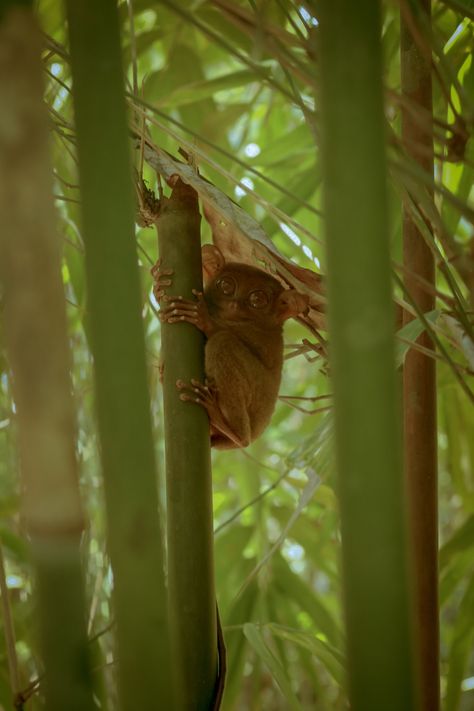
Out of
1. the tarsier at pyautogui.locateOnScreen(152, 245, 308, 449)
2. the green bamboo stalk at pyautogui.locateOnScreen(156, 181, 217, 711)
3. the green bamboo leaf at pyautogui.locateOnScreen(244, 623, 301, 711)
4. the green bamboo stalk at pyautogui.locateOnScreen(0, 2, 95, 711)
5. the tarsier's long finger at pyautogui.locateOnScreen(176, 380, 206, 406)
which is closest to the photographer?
the green bamboo stalk at pyautogui.locateOnScreen(0, 2, 95, 711)

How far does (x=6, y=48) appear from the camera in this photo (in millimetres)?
867

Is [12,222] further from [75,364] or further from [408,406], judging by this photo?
[75,364]

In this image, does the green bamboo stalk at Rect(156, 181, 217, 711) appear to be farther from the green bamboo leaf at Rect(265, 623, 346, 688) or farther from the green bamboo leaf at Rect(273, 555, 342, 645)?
the green bamboo leaf at Rect(273, 555, 342, 645)

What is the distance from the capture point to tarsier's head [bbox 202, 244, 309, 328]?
296 centimetres

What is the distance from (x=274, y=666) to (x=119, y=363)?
1221mm

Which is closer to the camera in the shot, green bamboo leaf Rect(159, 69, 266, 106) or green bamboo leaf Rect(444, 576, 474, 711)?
green bamboo leaf Rect(444, 576, 474, 711)

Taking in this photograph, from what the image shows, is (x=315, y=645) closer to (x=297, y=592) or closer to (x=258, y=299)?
(x=297, y=592)

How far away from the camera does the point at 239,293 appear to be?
3.11 m

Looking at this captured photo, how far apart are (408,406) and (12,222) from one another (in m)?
1.33

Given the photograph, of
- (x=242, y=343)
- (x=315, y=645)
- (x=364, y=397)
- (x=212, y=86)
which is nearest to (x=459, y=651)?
(x=315, y=645)

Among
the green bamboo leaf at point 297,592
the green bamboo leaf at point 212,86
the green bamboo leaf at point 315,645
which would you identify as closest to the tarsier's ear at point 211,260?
the green bamboo leaf at point 212,86

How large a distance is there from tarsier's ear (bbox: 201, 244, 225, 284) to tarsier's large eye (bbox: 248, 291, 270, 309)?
0.16 meters

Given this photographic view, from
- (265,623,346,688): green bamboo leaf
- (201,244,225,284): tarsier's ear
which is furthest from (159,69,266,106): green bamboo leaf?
(265,623,346,688): green bamboo leaf

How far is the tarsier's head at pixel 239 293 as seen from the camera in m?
2.96
